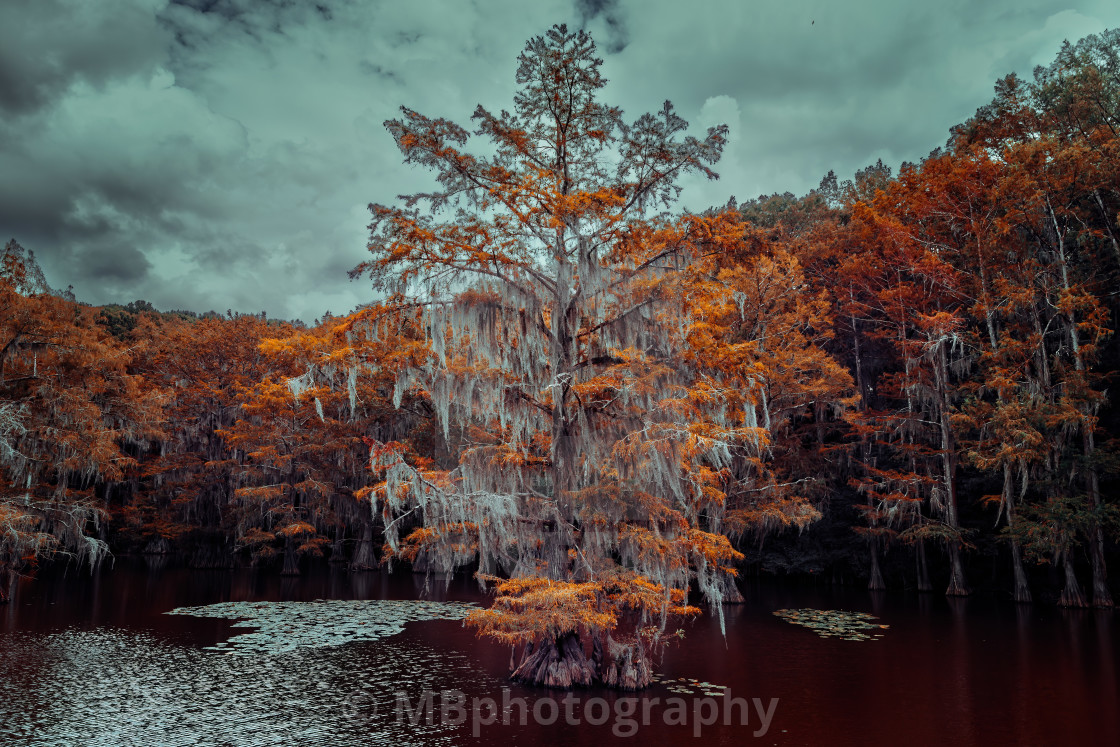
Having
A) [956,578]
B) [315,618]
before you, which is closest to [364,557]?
[315,618]

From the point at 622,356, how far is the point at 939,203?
16.4 m

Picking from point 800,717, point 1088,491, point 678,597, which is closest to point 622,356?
point 678,597

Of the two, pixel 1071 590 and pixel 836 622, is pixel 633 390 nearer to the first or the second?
pixel 836 622

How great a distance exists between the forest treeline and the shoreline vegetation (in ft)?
0.39

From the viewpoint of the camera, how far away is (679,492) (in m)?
9.22

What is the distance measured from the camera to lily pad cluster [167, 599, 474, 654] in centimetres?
1309

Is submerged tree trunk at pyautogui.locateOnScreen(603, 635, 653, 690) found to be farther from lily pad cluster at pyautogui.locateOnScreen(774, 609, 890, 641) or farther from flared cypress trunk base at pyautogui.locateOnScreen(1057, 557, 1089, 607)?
flared cypress trunk base at pyautogui.locateOnScreen(1057, 557, 1089, 607)

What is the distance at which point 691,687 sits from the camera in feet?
32.0

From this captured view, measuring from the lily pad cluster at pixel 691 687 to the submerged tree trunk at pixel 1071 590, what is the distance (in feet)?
45.1

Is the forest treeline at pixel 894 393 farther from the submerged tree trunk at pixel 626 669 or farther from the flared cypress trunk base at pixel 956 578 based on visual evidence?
the submerged tree trunk at pixel 626 669

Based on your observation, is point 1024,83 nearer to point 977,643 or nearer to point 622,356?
point 977,643

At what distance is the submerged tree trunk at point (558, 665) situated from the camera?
9781mm

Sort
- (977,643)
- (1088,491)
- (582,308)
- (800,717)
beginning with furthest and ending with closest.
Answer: (1088,491) < (977,643) < (582,308) < (800,717)

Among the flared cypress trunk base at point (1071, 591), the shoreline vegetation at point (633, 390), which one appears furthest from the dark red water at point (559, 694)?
the shoreline vegetation at point (633, 390)
